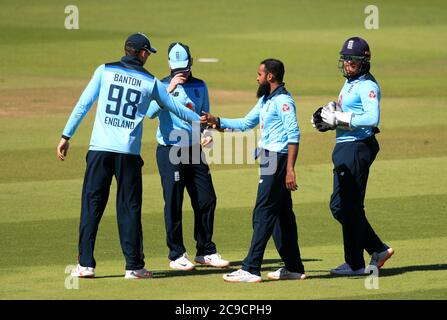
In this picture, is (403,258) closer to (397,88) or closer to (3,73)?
(397,88)

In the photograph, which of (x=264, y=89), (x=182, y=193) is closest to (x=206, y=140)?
(x=182, y=193)

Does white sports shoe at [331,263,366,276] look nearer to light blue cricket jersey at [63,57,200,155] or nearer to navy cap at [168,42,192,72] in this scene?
light blue cricket jersey at [63,57,200,155]

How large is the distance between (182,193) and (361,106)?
216cm

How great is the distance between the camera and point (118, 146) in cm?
1088

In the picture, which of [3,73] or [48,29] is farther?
[48,29]

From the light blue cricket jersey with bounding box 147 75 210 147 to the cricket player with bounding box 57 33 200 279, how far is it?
1101 millimetres

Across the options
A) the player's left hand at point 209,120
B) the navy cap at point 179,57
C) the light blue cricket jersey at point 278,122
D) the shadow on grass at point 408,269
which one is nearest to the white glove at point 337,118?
the light blue cricket jersey at point 278,122

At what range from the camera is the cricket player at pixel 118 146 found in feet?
35.6

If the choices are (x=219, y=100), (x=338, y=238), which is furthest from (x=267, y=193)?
(x=219, y=100)

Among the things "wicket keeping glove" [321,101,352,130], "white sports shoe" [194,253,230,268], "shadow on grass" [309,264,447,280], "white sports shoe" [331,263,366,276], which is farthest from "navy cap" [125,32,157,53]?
"white sports shoe" [331,263,366,276]

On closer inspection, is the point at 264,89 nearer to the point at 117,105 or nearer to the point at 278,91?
the point at 278,91
